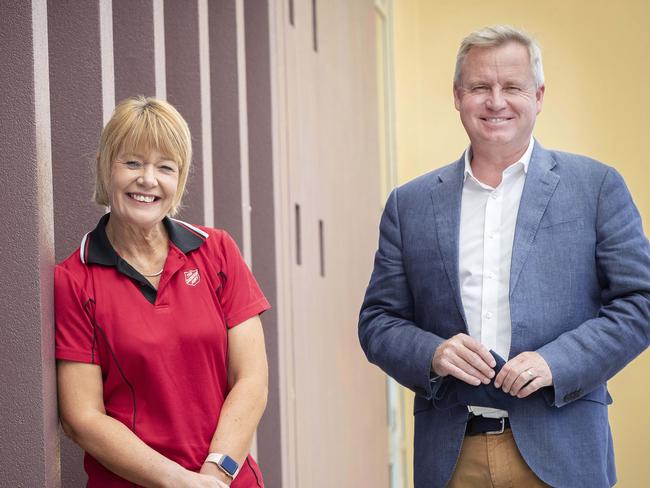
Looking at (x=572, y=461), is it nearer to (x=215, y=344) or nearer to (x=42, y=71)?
(x=215, y=344)

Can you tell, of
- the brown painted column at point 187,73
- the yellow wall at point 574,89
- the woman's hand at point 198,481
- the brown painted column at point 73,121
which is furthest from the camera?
the yellow wall at point 574,89

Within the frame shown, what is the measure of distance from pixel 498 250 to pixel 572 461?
48 cm

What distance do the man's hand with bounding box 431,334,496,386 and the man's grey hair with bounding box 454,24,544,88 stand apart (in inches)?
25.3

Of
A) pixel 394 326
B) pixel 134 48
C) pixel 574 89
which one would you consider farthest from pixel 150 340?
pixel 574 89

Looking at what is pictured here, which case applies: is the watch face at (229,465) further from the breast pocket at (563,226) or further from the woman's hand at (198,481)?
the breast pocket at (563,226)

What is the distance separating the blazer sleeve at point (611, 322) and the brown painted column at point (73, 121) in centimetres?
123

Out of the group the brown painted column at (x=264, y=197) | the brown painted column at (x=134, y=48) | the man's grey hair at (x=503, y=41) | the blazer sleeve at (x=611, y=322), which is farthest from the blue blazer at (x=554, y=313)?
the brown painted column at (x=264, y=197)

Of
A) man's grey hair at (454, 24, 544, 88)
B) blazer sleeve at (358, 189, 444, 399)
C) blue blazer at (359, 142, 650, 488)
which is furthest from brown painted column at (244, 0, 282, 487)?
man's grey hair at (454, 24, 544, 88)

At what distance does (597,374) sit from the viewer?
2141 millimetres

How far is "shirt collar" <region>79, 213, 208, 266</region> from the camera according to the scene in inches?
83.1

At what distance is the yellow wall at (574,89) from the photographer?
6.09 m

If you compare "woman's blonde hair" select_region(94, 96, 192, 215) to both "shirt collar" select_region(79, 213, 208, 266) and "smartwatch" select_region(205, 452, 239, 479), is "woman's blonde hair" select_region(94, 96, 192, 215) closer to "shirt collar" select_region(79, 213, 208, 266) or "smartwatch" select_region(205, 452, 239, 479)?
"shirt collar" select_region(79, 213, 208, 266)

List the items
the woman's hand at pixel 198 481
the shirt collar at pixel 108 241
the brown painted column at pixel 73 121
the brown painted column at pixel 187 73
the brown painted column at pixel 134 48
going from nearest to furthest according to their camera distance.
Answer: the woman's hand at pixel 198 481 → the shirt collar at pixel 108 241 → the brown painted column at pixel 73 121 → the brown painted column at pixel 134 48 → the brown painted column at pixel 187 73

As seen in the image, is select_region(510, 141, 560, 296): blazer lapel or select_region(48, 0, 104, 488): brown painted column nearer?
select_region(510, 141, 560, 296): blazer lapel
